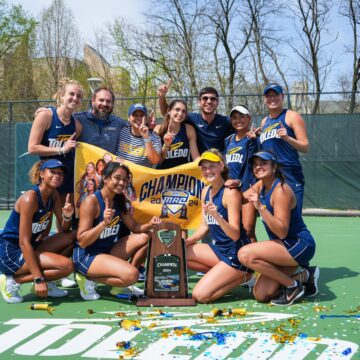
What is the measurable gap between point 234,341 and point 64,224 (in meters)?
2.21

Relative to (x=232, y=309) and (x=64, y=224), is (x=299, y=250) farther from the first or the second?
(x=64, y=224)

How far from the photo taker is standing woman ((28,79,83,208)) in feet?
16.3

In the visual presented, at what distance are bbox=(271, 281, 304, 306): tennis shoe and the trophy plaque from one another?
30.3 inches

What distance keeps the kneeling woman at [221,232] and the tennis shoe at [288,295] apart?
13.6 inches

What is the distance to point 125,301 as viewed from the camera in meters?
4.60

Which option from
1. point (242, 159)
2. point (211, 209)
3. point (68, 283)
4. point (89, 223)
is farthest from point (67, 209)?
point (242, 159)

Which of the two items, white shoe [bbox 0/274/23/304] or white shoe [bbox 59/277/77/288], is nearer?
white shoe [bbox 0/274/23/304]

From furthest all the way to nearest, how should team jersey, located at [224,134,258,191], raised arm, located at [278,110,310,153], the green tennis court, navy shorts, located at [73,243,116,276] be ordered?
team jersey, located at [224,134,258,191] → raised arm, located at [278,110,310,153] → navy shorts, located at [73,243,116,276] → the green tennis court

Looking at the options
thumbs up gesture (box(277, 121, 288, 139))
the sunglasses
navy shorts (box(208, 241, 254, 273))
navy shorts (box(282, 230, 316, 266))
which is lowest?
navy shorts (box(208, 241, 254, 273))

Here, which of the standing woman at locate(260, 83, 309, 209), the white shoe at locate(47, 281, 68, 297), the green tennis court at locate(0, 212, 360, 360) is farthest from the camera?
the standing woman at locate(260, 83, 309, 209)

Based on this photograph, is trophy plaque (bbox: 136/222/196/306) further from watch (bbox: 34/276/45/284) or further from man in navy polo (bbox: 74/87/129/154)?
man in navy polo (bbox: 74/87/129/154)

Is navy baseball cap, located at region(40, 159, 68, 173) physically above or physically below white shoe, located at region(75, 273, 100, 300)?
above

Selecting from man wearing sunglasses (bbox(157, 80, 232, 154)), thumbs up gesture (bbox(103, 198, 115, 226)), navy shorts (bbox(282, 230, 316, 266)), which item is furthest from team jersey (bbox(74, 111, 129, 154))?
navy shorts (bbox(282, 230, 316, 266))

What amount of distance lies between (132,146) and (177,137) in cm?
51
